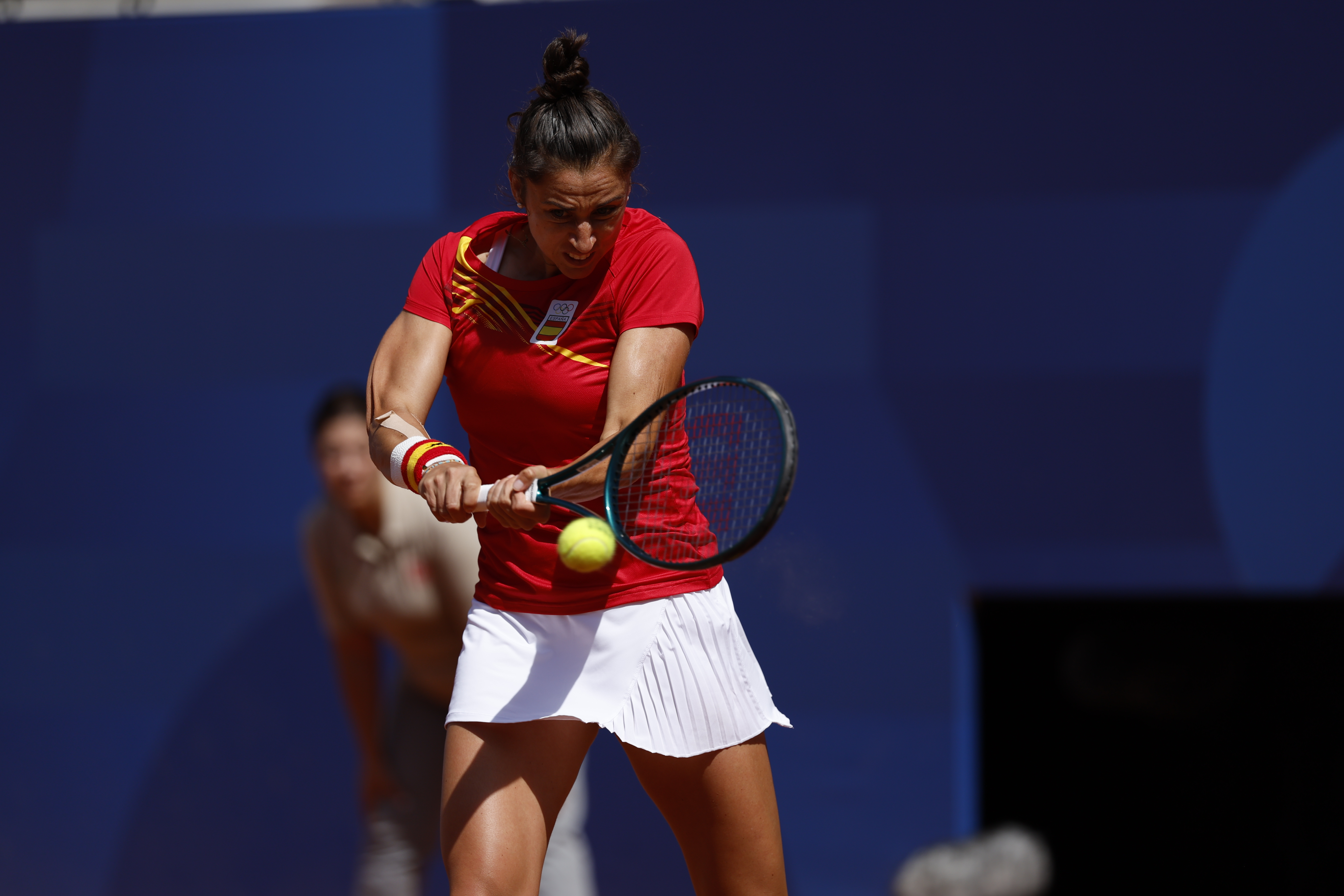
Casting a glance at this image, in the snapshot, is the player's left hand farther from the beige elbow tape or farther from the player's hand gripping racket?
the beige elbow tape

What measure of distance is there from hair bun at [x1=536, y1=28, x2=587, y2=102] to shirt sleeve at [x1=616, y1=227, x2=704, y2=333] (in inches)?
11.3

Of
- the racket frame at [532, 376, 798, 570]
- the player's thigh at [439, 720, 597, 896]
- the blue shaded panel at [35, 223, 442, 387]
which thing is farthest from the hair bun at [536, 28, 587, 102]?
the blue shaded panel at [35, 223, 442, 387]

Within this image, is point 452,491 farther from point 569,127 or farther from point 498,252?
point 569,127

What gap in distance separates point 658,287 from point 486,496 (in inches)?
18.5

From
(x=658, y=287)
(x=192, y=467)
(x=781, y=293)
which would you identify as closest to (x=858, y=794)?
(x=781, y=293)

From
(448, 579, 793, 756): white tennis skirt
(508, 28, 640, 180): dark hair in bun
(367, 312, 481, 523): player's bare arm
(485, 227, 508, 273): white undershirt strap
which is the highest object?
(508, 28, 640, 180): dark hair in bun

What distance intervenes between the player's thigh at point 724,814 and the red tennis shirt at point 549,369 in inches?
11.7

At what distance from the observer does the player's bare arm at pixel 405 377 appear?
2.28 metres

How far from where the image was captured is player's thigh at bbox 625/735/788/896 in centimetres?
226

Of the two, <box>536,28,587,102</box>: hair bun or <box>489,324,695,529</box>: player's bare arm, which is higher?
<box>536,28,587,102</box>: hair bun

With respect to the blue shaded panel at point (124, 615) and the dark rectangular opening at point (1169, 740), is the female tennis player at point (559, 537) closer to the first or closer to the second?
the dark rectangular opening at point (1169, 740)

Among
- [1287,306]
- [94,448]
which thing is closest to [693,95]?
[1287,306]

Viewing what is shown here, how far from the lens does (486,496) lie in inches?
82.9

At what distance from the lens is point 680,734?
2.25 metres
